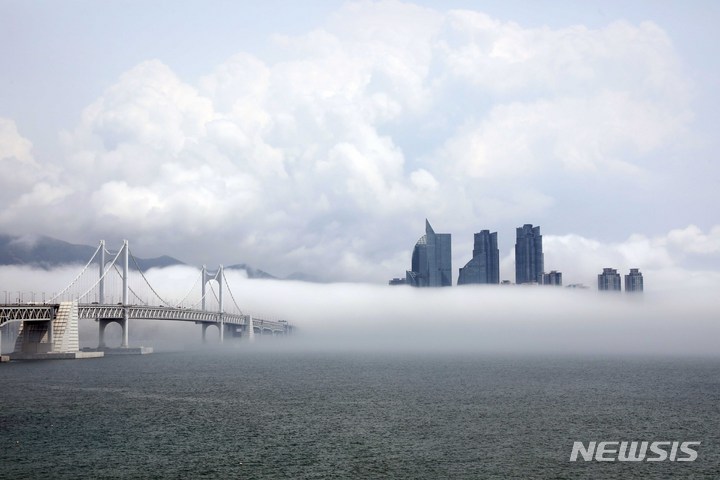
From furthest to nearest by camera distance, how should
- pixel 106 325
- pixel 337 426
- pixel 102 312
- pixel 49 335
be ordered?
pixel 106 325, pixel 102 312, pixel 49 335, pixel 337 426

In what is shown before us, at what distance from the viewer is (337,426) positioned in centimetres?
5772

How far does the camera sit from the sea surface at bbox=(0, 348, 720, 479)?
141ft

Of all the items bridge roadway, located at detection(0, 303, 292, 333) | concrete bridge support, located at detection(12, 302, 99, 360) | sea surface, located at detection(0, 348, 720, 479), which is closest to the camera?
sea surface, located at detection(0, 348, 720, 479)

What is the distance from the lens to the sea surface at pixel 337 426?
141ft

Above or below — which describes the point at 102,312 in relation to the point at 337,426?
above

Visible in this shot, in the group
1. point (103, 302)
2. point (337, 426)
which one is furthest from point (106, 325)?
point (337, 426)

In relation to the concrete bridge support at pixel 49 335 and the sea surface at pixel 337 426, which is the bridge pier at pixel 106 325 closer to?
the concrete bridge support at pixel 49 335

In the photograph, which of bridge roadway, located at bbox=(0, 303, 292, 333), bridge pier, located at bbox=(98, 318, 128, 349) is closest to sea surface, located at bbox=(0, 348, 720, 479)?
bridge roadway, located at bbox=(0, 303, 292, 333)

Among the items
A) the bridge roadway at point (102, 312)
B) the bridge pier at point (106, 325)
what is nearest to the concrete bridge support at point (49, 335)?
the bridge roadway at point (102, 312)

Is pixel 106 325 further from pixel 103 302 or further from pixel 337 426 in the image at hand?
pixel 337 426

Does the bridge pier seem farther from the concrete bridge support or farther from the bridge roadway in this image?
the concrete bridge support

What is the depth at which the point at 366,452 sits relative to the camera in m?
47.3

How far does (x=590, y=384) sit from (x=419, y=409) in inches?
1495

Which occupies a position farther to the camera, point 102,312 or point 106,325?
point 106,325
